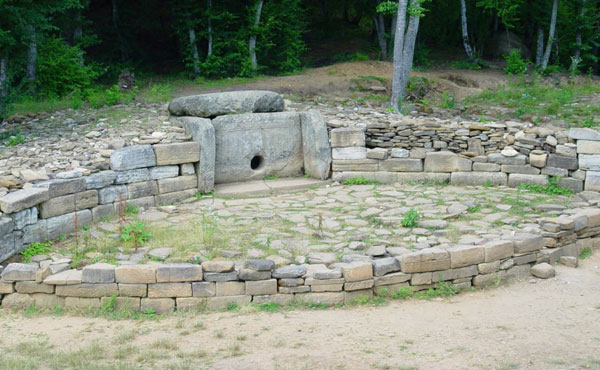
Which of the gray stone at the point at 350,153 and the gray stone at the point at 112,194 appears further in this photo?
the gray stone at the point at 350,153

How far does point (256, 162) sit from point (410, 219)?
364 cm

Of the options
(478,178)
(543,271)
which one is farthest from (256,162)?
(543,271)

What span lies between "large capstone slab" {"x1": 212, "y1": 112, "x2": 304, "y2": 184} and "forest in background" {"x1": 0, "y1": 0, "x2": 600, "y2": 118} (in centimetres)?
312

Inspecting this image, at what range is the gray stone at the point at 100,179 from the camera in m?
8.39

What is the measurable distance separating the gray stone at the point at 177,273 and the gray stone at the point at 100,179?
2.62 meters

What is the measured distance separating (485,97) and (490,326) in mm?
9354

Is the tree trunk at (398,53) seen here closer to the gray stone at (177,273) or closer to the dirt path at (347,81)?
the dirt path at (347,81)

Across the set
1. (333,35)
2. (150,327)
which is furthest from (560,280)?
(333,35)

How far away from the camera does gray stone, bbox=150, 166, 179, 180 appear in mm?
9180

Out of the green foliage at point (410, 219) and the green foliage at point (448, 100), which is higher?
the green foliage at point (448, 100)

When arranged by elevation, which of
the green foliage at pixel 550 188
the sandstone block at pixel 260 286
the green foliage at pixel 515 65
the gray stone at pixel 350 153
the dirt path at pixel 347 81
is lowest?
the sandstone block at pixel 260 286

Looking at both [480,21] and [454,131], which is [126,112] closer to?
[454,131]

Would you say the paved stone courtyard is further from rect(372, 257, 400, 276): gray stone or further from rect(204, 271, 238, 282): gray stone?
rect(204, 271, 238, 282): gray stone

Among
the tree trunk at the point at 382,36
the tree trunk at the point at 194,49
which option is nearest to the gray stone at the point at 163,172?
the tree trunk at the point at 194,49
